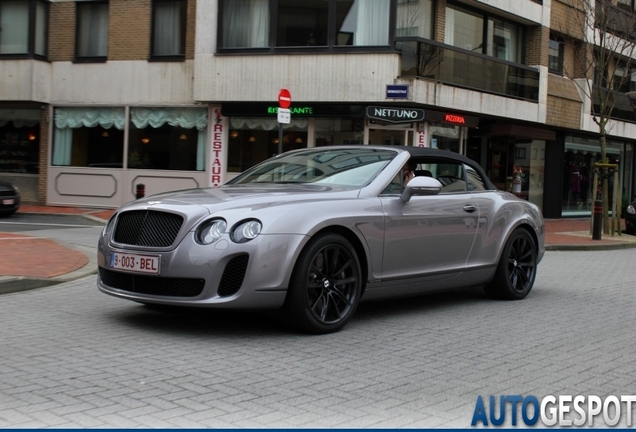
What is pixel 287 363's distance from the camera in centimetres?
529

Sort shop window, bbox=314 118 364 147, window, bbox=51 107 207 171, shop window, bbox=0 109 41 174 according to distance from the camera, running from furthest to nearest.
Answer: shop window, bbox=0 109 41 174 → window, bbox=51 107 207 171 → shop window, bbox=314 118 364 147

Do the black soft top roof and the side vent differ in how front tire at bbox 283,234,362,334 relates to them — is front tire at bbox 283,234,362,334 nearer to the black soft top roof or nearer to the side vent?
the side vent

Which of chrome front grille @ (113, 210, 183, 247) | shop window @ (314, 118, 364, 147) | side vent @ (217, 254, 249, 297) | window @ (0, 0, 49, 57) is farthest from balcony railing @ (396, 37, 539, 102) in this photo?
side vent @ (217, 254, 249, 297)

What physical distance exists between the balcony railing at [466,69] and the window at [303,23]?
81cm

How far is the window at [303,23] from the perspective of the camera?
2131cm

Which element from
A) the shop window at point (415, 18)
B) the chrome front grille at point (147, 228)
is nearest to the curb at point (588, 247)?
the shop window at point (415, 18)

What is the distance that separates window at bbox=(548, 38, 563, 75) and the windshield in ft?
71.4

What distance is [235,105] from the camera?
2248 cm

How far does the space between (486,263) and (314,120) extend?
14.8 m

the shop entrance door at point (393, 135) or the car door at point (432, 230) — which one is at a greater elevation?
the shop entrance door at point (393, 135)

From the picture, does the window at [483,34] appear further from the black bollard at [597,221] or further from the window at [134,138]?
the window at [134,138]

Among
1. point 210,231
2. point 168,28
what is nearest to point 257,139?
point 168,28

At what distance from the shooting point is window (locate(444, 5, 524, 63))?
76.9 feet

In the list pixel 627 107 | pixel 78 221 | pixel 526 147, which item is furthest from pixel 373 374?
pixel 627 107
